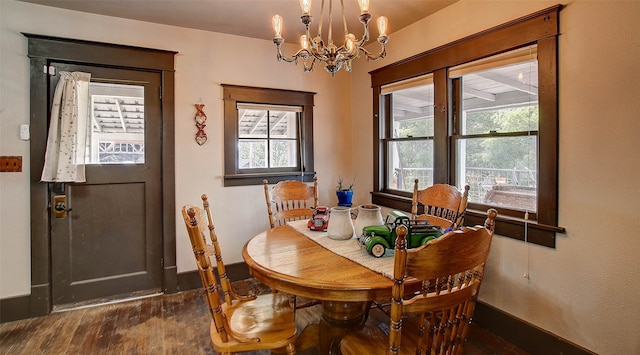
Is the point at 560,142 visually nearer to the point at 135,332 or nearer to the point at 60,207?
the point at 135,332

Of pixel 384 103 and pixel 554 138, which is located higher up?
pixel 384 103

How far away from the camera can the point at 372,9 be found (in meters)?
2.66

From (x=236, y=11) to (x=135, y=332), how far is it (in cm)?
268

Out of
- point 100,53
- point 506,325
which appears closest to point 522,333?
point 506,325

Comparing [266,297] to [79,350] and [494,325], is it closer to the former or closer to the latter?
[79,350]

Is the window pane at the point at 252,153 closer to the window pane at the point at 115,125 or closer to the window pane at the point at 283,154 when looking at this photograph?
the window pane at the point at 283,154

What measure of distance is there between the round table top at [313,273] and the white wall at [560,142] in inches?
53.5

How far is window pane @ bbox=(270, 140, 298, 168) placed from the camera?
3.50 metres

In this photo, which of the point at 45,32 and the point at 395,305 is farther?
the point at 45,32

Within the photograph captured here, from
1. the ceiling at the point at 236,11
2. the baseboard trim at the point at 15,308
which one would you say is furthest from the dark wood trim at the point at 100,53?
the baseboard trim at the point at 15,308

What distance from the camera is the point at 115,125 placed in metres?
2.84

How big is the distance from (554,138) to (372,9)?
1.71m

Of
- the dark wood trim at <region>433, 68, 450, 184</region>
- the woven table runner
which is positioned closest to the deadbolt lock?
the woven table runner

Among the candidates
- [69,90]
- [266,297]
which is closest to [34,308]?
[69,90]
